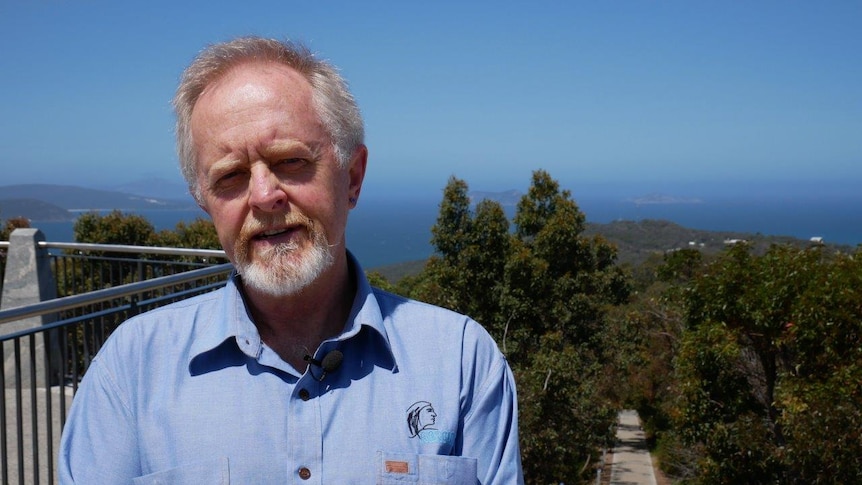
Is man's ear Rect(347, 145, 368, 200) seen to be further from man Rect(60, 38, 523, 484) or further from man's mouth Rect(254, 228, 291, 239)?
man's mouth Rect(254, 228, 291, 239)

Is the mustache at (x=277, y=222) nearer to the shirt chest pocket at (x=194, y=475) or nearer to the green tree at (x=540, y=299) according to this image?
the shirt chest pocket at (x=194, y=475)

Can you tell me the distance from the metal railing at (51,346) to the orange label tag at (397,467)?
1.92m

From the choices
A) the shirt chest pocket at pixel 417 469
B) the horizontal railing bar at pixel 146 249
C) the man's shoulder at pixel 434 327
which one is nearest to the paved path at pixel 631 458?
the horizontal railing bar at pixel 146 249

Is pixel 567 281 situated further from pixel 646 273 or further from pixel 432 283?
pixel 646 273

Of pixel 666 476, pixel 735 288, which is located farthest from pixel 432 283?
pixel 666 476

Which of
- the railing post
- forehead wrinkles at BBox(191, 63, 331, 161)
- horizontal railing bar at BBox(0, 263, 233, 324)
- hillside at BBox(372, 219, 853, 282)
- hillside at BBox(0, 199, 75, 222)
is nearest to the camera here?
forehead wrinkles at BBox(191, 63, 331, 161)

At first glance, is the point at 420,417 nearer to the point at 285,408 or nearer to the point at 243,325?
the point at 285,408

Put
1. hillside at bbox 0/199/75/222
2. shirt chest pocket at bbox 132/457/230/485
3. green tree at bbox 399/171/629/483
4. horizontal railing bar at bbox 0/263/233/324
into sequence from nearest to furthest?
shirt chest pocket at bbox 132/457/230/485 → horizontal railing bar at bbox 0/263/233/324 → green tree at bbox 399/171/629/483 → hillside at bbox 0/199/75/222

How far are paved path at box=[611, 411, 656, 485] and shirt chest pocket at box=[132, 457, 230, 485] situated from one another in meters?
24.6

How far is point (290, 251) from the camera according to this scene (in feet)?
5.46

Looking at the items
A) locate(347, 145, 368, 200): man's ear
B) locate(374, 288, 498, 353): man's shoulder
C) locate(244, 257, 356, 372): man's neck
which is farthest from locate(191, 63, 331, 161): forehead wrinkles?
locate(374, 288, 498, 353): man's shoulder

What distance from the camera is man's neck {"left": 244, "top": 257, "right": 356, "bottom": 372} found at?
173 cm

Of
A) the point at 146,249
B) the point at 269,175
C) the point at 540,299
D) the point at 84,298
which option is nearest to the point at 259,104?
the point at 269,175

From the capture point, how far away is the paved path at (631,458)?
2486cm
